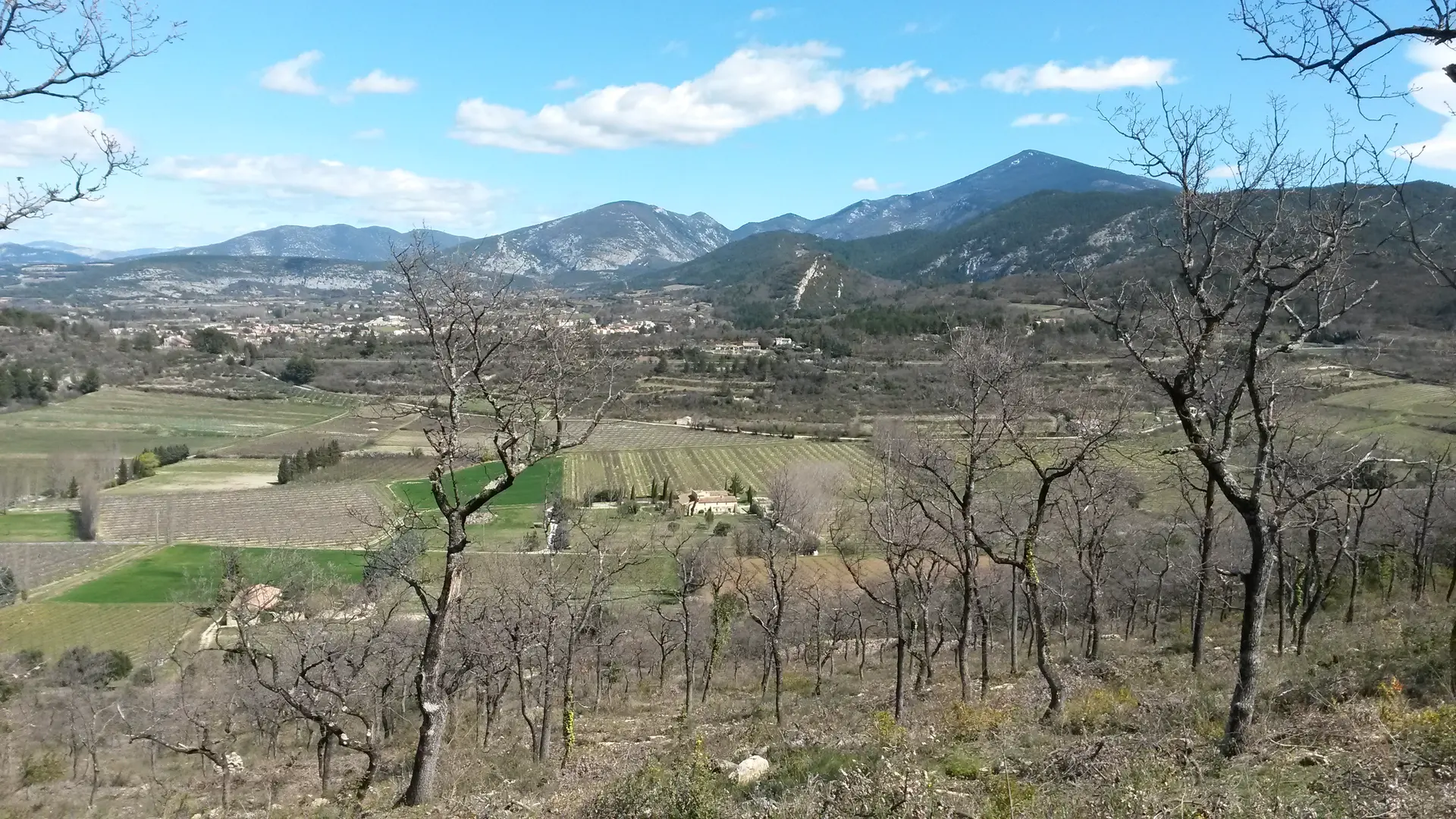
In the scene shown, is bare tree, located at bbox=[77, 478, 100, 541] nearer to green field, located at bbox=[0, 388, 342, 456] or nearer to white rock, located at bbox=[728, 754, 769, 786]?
green field, located at bbox=[0, 388, 342, 456]

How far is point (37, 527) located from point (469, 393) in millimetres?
63510

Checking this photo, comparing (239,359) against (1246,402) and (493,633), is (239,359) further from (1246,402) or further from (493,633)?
(1246,402)

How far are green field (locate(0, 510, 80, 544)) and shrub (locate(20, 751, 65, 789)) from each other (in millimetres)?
38531

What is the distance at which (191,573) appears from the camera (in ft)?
157

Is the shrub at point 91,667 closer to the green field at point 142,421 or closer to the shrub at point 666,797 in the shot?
the shrub at point 666,797

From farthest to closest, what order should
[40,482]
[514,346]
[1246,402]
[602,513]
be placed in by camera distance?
[40,482], [602,513], [1246,402], [514,346]

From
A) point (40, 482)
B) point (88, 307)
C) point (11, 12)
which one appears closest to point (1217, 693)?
point (11, 12)

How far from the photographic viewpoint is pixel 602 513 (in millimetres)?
58812

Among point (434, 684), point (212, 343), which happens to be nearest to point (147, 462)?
point (212, 343)

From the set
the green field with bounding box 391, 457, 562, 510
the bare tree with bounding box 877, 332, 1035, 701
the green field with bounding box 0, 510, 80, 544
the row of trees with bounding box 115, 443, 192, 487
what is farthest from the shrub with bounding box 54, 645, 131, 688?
the bare tree with bounding box 877, 332, 1035, 701

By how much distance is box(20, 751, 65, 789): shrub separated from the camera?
21375 millimetres

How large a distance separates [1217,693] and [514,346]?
11.6 metres

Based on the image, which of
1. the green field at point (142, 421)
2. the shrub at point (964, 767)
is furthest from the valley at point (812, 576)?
the green field at point (142, 421)

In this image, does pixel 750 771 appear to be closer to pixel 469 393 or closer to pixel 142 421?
pixel 469 393
